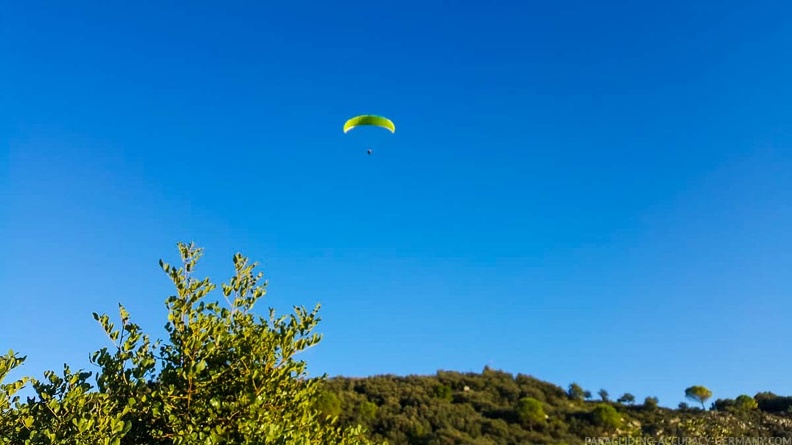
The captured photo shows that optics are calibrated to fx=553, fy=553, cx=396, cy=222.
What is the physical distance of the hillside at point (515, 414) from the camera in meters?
48.9

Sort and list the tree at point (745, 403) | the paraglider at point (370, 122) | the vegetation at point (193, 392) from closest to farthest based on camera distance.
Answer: the vegetation at point (193, 392) < the paraglider at point (370, 122) < the tree at point (745, 403)

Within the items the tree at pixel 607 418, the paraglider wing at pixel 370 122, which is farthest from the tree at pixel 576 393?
the paraglider wing at pixel 370 122

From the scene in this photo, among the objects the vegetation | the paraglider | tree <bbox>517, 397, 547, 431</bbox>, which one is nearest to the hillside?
tree <bbox>517, 397, 547, 431</bbox>

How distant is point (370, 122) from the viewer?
1196 inches

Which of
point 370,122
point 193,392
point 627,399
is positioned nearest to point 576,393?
point 627,399

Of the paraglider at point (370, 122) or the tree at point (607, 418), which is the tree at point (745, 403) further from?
the paraglider at point (370, 122)

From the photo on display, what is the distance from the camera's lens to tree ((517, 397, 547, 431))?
176 feet

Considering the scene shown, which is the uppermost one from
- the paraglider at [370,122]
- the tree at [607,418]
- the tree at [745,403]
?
the paraglider at [370,122]

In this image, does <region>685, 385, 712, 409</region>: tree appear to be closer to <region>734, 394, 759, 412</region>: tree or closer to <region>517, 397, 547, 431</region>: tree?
<region>734, 394, 759, 412</region>: tree

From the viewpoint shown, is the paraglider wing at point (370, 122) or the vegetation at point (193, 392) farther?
the paraglider wing at point (370, 122)

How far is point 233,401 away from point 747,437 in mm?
49700

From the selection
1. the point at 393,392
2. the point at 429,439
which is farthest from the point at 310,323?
the point at 393,392

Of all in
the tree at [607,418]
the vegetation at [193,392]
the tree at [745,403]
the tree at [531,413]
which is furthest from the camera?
the tree at [745,403]

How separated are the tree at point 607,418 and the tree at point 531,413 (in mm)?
4889
